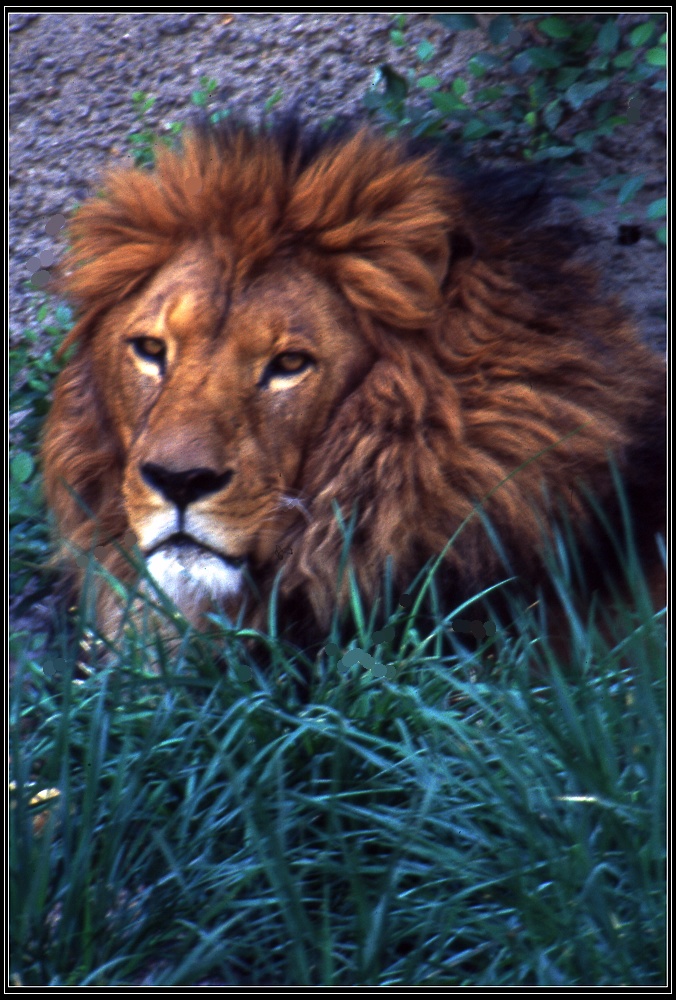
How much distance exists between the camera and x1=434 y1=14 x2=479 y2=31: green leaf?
3012 millimetres

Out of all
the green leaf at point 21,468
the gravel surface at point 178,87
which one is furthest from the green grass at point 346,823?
the gravel surface at point 178,87

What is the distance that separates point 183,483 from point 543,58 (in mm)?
1564

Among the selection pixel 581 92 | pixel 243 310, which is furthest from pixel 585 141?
pixel 243 310

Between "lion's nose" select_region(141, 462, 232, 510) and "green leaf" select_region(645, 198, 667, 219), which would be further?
"green leaf" select_region(645, 198, 667, 219)

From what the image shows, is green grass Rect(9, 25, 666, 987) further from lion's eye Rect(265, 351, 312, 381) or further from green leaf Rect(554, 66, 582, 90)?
green leaf Rect(554, 66, 582, 90)

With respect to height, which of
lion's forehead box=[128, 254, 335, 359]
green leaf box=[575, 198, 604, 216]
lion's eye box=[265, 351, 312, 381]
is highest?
green leaf box=[575, 198, 604, 216]

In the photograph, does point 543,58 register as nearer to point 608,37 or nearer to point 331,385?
point 608,37

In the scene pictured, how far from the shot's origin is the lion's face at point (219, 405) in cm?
207

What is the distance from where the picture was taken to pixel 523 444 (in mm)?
2240

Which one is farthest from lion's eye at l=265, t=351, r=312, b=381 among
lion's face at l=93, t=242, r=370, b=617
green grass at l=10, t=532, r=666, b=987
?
green grass at l=10, t=532, r=666, b=987

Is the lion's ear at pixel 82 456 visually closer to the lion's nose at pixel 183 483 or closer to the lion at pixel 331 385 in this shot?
the lion at pixel 331 385

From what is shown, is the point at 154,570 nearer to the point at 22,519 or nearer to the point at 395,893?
the point at 395,893

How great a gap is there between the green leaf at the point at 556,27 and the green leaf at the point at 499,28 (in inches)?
3.3

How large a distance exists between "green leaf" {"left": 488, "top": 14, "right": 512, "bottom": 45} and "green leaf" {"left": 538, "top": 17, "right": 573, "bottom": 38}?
0.27ft
